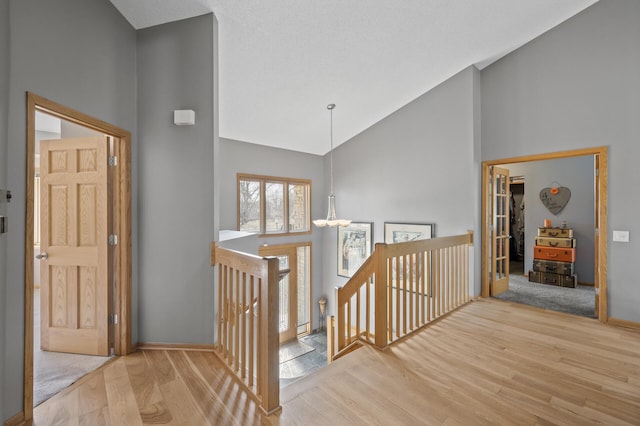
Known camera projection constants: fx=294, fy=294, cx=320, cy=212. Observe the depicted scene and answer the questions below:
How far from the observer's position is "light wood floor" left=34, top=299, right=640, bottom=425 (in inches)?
69.5

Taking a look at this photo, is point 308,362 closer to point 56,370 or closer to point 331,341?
point 331,341

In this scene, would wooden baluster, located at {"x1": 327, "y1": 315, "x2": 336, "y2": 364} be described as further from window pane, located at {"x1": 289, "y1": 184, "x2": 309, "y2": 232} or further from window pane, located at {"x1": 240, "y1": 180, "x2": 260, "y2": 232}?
window pane, located at {"x1": 289, "y1": 184, "x2": 309, "y2": 232}

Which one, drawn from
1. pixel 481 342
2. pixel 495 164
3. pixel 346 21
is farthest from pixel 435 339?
pixel 346 21

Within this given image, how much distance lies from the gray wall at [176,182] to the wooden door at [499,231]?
3912mm

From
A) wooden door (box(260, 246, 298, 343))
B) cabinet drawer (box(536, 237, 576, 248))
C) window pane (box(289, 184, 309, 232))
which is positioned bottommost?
wooden door (box(260, 246, 298, 343))

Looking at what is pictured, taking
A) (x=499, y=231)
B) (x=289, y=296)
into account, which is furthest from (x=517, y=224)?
(x=289, y=296)

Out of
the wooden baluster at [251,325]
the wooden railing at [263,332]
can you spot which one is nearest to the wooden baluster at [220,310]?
the wooden railing at [263,332]

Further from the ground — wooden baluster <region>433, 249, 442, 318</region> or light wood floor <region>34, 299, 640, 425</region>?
wooden baluster <region>433, 249, 442, 318</region>

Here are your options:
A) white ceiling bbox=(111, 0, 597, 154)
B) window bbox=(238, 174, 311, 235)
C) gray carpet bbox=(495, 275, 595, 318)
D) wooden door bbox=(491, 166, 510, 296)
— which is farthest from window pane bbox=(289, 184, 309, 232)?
gray carpet bbox=(495, 275, 595, 318)

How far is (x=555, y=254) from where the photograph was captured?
17.3 feet

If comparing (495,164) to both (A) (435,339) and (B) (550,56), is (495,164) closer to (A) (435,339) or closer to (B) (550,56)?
(B) (550,56)

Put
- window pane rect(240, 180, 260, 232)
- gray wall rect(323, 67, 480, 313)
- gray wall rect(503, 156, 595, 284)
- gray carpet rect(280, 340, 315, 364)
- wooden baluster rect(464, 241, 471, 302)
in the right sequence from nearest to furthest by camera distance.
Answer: wooden baluster rect(464, 241, 471, 302) < gray wall rect(323, 67, 480, 313) < gray wall rect(503, 156, 595, 284) < window pane rect(240, 180, 260, 232) < gray carpet rect(280, 340, 315, 364)

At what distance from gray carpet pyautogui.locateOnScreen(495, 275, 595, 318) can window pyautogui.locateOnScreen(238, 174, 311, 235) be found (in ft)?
12.8

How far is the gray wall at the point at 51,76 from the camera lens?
5.53ft
